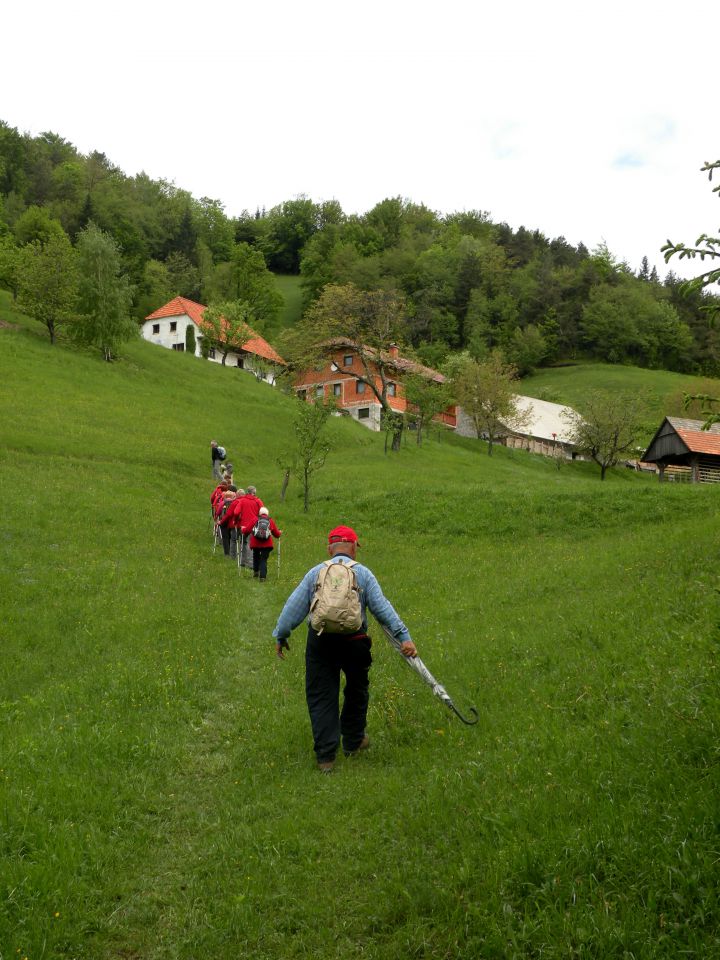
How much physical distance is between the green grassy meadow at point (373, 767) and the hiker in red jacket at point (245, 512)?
877 millimetres

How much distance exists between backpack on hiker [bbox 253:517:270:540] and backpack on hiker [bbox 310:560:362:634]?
→ 10206mm

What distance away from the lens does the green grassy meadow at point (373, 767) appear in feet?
17.1

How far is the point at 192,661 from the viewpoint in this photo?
39.4ft

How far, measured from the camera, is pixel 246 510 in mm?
19672

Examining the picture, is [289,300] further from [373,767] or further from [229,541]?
[373,767]

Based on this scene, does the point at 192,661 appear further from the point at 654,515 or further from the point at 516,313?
the point at 516,313

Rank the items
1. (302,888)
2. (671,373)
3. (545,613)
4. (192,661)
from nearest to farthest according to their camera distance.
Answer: (302,888) → (192,661) → (545,613) → (671,373)

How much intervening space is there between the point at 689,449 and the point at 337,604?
48.8 meters

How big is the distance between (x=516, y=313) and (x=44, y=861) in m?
130

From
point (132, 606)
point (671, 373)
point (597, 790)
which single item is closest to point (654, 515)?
point (132, 606)

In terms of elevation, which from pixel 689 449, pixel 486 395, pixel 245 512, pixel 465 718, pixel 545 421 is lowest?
pixel 465 718

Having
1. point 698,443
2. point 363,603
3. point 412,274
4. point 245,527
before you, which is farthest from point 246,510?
point 412,274

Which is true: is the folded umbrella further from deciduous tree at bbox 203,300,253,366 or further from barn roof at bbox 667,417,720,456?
deciduous tree at bbox 203,300,253,366

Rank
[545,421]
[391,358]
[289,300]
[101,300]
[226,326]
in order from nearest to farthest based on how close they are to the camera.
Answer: [101,300], [391,358], [226,326], [545,421], [289,300]
